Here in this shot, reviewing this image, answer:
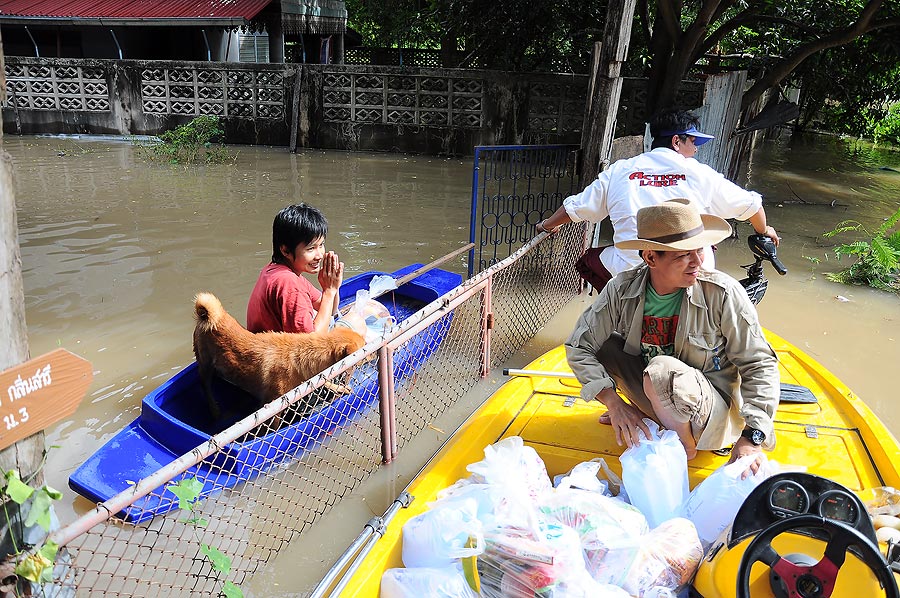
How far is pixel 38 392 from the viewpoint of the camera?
1607 mm

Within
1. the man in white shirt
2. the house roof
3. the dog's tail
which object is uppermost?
the house roof

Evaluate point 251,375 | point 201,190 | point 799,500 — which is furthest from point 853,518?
point 201,190

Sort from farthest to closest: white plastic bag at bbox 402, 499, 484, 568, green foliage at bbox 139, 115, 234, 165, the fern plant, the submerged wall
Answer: the submerged wall, green foliage at bbox 139, 115, 234, 165, the fern plant, white plastic bag at bbox 402, 499, 484, 568

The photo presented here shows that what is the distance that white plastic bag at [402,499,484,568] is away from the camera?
2.09 meters

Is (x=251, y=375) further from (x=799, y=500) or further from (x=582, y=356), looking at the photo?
(x=799, y=500)

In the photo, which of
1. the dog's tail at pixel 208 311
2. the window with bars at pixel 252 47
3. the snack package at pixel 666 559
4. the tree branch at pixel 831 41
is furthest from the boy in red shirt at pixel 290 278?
the window with bars at pixel 252 47

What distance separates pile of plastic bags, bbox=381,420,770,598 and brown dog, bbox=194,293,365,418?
3.68 feet

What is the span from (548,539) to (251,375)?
1.79m

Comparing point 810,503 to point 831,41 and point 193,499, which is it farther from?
point 831,41

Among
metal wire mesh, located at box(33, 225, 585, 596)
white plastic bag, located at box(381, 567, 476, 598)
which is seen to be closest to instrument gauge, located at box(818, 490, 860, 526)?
white plastic bag, located at box(381, 567, 476, 598)

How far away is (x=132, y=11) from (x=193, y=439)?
53.0 ft

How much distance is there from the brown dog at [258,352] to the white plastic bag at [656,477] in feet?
4.99

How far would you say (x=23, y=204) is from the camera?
903cm

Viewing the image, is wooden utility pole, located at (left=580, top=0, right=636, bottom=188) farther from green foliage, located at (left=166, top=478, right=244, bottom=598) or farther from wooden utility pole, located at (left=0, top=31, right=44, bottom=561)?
wooden utility pole, located at (left=0, top=31, right=44, bottom=561)
